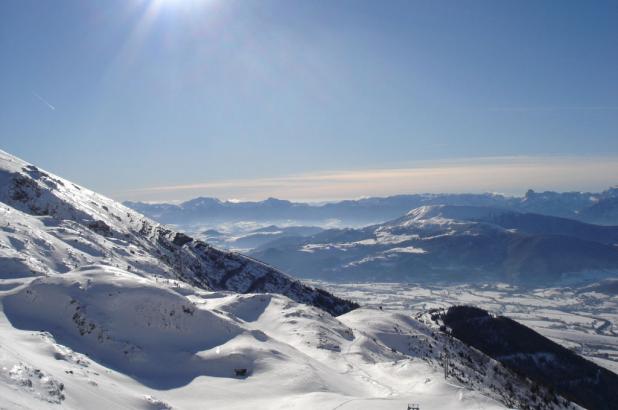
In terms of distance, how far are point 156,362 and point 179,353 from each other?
64.7 inches

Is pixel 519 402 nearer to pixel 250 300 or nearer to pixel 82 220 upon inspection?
pixel 250 300

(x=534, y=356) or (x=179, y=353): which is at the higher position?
(x=179, y=353)

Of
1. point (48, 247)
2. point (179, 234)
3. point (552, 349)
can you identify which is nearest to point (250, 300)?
point (48, 247)

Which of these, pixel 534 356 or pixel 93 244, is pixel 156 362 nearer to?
pixel 93 244

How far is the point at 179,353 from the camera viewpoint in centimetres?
2686

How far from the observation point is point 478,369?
56.8 meters

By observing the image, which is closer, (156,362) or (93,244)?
(156,362)

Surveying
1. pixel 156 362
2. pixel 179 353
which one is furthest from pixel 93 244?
pixel 156 362

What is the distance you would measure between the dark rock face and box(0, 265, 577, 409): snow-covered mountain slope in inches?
2367

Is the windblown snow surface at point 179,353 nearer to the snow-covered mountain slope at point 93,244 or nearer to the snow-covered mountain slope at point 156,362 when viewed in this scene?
the snow-covered mountain slope at point 156,362

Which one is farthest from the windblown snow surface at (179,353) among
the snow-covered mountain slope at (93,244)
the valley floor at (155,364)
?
the snow-covered mountain slope at (93,244)

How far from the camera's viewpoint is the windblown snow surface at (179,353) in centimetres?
1938

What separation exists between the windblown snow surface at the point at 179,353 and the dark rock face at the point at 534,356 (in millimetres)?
37617

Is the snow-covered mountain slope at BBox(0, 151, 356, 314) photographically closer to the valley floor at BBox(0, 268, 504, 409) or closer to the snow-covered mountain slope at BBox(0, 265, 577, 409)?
the valley floor at BBox(0, 268, 504, 409)
